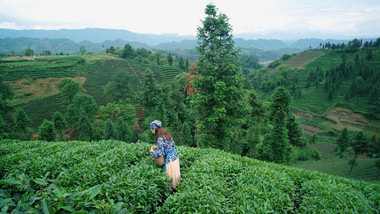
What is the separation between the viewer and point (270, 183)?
168 inches

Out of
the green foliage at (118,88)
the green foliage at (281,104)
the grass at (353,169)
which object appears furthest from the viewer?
the green foliage at (118,88)

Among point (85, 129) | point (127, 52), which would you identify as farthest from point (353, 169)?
point (127, 52)

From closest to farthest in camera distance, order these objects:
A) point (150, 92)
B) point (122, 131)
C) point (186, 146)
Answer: point (186, 146), point (150, 92), point (122, 131)

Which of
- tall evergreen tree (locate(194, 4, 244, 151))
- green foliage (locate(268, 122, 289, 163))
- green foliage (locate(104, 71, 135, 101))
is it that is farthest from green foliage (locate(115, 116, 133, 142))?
green foliage (locate(268, 122, 289, 163))

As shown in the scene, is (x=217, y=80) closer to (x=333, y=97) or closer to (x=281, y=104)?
(x=281, y=104)

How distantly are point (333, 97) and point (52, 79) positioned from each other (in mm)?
99473

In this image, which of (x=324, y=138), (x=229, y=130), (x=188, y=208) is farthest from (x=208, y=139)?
(x=324, y=138)

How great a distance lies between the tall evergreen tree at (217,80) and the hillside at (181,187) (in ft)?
18.7

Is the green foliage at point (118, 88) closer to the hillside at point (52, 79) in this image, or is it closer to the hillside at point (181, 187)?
the hillside at point (52, 79)

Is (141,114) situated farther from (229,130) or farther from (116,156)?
(116,156)

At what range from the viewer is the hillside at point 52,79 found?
3695cm

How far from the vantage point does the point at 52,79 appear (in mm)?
48688

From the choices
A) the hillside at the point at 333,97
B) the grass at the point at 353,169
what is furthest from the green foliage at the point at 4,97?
the hillside at the point at 333,97

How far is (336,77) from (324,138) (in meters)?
43.6
